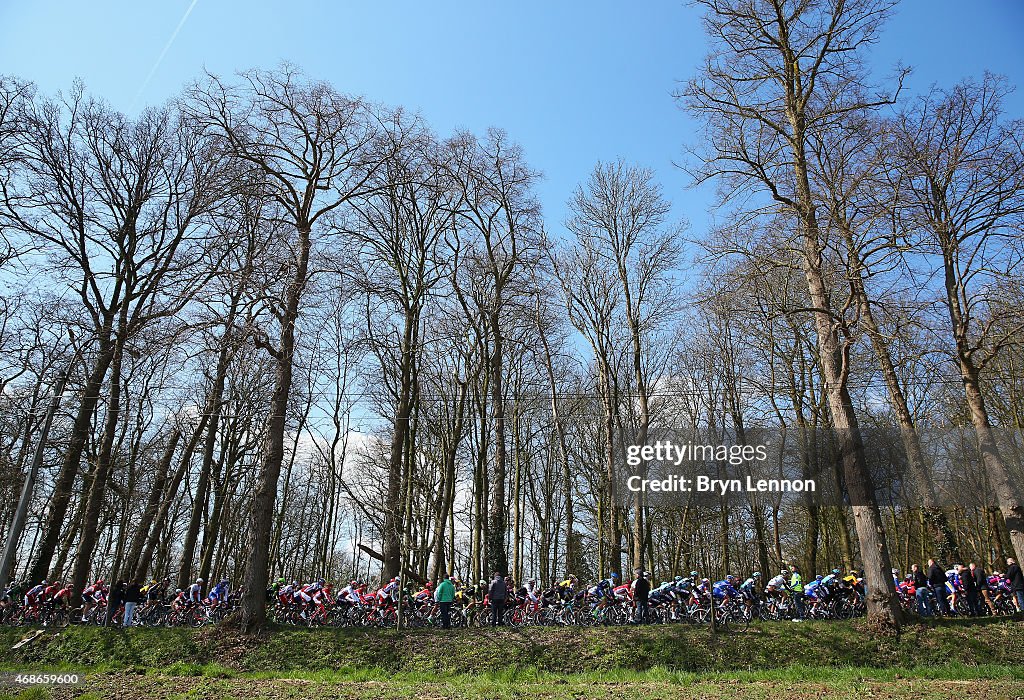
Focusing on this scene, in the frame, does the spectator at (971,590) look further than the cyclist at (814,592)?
No

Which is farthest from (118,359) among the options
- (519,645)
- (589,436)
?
(589,436)

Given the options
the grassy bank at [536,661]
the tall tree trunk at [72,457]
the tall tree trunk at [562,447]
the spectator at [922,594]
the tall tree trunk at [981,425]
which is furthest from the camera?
the tall tree trunk at [562,447]

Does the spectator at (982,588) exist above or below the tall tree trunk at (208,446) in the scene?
below

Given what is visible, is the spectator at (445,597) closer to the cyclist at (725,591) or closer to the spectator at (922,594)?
the cyclist at (725,591)

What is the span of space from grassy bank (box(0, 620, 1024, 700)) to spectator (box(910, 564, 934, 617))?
0.93m

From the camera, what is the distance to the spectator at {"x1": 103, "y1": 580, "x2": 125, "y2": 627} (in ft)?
51.4

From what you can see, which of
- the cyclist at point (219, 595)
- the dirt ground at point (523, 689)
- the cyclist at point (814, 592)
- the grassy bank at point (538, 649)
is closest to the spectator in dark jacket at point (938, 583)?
the grassy bank at point (538, 649)

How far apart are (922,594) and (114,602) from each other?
1843 cm

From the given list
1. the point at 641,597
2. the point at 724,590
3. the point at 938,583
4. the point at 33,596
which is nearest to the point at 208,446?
the point at 33,596

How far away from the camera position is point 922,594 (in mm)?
15289

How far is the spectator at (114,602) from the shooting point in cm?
1567

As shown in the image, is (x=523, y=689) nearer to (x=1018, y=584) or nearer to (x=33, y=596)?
(x=1018, y=584)

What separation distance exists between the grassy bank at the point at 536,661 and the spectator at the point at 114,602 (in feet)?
2.57

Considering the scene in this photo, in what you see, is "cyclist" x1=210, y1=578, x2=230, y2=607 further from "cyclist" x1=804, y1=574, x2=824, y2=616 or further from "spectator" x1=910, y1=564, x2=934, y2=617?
"spectator" x1=910, y1=564, x2=934, y2=617
